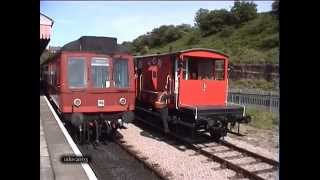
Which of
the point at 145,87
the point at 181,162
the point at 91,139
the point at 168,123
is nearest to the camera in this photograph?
the point at 181,162

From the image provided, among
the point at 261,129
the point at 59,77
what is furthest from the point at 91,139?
the point at 261,129

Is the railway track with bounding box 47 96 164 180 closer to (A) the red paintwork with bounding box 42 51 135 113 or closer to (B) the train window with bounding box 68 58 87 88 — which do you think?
(A) the red paintwork with bounding box 42 51 135 113

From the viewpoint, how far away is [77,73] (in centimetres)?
1119

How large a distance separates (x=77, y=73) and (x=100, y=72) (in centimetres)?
66

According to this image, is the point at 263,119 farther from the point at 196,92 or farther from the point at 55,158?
the point at 55,158

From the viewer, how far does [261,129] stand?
14.7 m

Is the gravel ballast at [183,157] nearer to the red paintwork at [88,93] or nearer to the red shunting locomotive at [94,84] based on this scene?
the red shunting locomotive at [94,84]

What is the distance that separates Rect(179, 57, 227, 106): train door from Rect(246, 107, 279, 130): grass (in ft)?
9.74

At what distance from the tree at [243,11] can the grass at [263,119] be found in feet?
19.5

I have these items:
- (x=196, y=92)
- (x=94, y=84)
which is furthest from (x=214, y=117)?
(x=94, y=84)

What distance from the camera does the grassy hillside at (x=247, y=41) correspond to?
73.7ft
